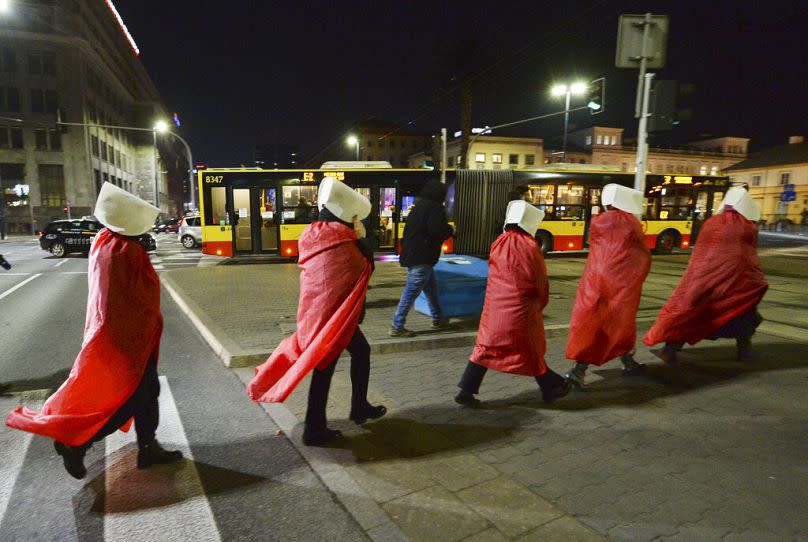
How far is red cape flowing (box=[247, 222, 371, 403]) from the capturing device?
11.2 feet

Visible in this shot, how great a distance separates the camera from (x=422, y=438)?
3654mm

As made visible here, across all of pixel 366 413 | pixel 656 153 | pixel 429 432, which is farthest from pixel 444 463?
pixel 656 153

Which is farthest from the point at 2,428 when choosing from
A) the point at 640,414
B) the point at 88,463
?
the point at 640,414

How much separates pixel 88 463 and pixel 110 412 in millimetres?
609

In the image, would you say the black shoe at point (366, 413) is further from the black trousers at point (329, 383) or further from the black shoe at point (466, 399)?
the black shoe at point (466, 399)

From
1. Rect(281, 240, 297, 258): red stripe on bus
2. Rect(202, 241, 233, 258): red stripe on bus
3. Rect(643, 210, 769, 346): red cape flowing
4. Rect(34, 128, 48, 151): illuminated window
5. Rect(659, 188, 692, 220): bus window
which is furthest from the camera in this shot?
Rect(34, 128, 48, 151): illuminated window

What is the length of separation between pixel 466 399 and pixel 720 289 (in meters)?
3.25

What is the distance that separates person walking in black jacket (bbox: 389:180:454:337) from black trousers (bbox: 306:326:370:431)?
2.36 m

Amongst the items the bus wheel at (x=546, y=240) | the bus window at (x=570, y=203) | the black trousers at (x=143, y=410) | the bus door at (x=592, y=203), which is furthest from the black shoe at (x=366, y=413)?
the bus door at (x=592, y=203)

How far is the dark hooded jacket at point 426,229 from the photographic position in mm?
5926

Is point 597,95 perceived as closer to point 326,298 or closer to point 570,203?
point 570,203

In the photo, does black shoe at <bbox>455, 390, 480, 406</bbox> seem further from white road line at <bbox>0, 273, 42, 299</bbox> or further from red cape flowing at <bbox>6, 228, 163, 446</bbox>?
white road line at <bbox>0, 273, 42, 299</bbox>

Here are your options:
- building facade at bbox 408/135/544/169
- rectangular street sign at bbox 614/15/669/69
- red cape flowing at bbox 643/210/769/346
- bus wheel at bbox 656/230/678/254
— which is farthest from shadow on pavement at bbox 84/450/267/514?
building facade at bbox 408/135/544/169

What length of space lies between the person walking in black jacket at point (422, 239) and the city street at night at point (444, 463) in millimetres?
813
